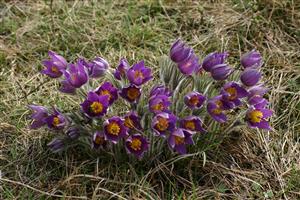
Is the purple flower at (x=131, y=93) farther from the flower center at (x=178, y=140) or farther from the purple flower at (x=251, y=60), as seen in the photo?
the purple flower at (x=251, y=60)

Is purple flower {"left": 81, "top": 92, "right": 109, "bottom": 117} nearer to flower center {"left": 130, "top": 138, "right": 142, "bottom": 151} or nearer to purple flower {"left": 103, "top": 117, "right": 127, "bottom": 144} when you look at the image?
purple flower {"left": 103, "top": 117, "right": 127, "bottom": 144}

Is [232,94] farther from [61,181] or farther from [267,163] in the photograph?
[61,181]

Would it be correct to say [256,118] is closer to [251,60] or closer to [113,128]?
[251,60]

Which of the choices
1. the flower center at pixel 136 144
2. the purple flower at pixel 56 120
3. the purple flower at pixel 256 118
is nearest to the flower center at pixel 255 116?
the purple flower at pixel 256 118

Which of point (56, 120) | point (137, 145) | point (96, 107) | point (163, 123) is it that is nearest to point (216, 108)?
point (163, 123)

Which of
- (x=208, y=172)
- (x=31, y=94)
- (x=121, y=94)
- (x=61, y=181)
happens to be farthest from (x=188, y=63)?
(x=31, y=94)

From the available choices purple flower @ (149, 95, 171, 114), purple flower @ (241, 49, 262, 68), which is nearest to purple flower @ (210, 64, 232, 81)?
purple flower @ (241, 49, 262, 68)
